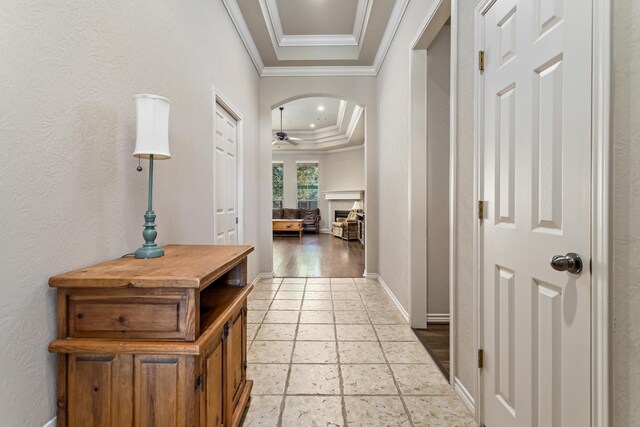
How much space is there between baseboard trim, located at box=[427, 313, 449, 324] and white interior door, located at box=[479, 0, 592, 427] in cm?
140

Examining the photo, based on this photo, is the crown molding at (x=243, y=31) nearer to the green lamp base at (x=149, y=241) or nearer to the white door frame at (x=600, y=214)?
the green lamp base at (x=149, y=241)

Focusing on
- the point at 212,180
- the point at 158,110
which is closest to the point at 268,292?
the point at 212,180

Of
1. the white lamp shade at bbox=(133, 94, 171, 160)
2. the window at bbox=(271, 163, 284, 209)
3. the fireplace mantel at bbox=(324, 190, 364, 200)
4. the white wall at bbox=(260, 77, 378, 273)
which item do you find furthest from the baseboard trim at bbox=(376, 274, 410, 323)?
the window at bbox=(271, 163, 284, 209)

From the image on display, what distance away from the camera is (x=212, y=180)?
104 inches

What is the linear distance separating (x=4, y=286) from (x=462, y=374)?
2157 millimetres

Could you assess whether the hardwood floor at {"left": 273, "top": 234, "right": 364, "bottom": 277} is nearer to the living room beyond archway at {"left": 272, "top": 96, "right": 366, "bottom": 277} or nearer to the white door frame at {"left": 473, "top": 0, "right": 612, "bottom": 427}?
the living room beyond archway at {"left": 272, "top": 96, "right": 366, "bottom": 277}

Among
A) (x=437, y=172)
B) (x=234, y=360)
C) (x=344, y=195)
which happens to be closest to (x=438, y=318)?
(x=437, y=172)

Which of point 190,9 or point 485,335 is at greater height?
point 190,9

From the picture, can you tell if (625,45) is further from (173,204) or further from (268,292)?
(268,292)

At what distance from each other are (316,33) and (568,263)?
4.14 meters

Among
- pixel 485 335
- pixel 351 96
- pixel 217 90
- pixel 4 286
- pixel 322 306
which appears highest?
pixel 351 96

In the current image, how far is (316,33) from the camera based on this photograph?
4.06 meters

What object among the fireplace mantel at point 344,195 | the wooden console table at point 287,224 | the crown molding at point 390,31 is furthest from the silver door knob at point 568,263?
the fireplace mantel at point 344,195

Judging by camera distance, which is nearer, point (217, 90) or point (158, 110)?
point (158, 110)
